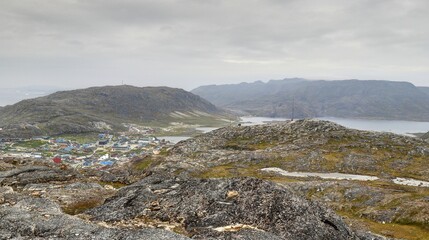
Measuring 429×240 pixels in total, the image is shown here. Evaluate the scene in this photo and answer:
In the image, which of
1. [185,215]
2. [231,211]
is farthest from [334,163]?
[185,215]

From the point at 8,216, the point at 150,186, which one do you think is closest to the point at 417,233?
the point at 150,186

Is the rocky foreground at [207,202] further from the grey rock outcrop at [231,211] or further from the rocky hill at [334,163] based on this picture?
the rocky hill at [334,163]

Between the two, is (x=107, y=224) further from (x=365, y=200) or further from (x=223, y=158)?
(x=223, y=158)

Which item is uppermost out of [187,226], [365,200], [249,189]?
[249,189]

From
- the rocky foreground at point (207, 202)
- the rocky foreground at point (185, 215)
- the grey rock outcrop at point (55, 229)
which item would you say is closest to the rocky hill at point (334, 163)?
the rocky foreground at point (207, 202)

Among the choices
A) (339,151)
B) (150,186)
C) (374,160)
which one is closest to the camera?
(150,186)

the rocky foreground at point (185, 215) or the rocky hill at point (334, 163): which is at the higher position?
the rocky foreground at point (185, 215)

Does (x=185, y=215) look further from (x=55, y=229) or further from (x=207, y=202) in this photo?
(x=55, y=229)

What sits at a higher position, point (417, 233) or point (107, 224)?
point (107, 224)

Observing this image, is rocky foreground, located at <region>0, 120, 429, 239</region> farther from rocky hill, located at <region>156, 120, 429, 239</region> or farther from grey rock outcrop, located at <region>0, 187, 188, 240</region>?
rocky hill, located at <region>156, 120, 429, 239</region>

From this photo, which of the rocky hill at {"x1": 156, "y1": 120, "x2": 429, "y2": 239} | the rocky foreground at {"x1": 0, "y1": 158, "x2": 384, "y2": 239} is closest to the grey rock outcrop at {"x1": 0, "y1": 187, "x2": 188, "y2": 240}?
the rocky foreground at {"x1": 0, "y1": 158, "x2": 384, "y2": 239}

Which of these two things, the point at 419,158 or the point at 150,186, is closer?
the point at 150,186
